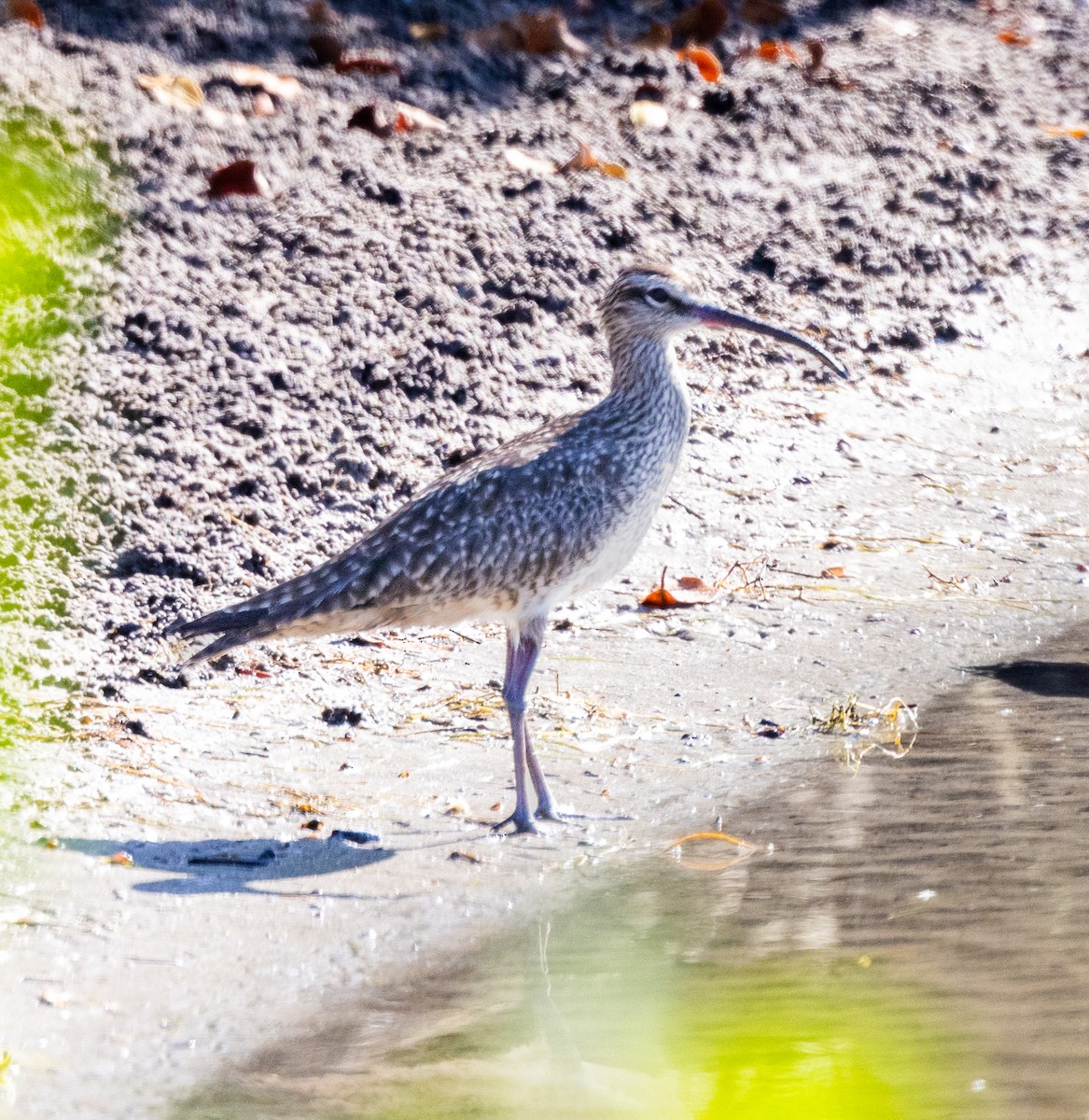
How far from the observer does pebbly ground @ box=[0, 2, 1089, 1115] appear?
15.3 ft

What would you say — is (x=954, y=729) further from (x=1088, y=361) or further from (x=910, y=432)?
(x=1088, y=361)

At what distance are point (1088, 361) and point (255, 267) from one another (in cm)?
443

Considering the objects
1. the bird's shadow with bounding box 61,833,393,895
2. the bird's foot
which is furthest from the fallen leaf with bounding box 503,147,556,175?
the bird's shadow with bounding box 61,833,393,895

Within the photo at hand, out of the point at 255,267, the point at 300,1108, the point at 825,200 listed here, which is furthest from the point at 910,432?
the point at 300,1108

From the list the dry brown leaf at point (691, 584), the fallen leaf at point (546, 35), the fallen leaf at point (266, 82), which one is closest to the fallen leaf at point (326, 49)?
the fallen leaf at point (266, 82)

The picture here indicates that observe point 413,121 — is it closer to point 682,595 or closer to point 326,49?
point 326,49

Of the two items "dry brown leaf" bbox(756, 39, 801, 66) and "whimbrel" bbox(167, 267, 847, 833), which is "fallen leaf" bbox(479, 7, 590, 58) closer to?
"dry brown leaf" bbox(756, 39, 801, 66)

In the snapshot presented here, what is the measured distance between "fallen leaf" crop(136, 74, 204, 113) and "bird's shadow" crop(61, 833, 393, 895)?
5.57m

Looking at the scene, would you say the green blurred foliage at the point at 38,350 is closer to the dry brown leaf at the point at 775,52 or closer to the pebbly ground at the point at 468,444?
the pebbly ground at the point at 468,444

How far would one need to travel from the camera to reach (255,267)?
8039 mm

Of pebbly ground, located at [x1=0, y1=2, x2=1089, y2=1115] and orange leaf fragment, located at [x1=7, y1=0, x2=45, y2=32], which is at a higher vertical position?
orange leaf fragment, located at [x1=7, y1=0, x2=45, y2=32]

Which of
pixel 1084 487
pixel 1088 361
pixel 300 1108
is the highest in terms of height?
pixel 1088 361

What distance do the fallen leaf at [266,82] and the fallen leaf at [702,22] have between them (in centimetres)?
323

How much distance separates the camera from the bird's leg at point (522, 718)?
5.13 meters
